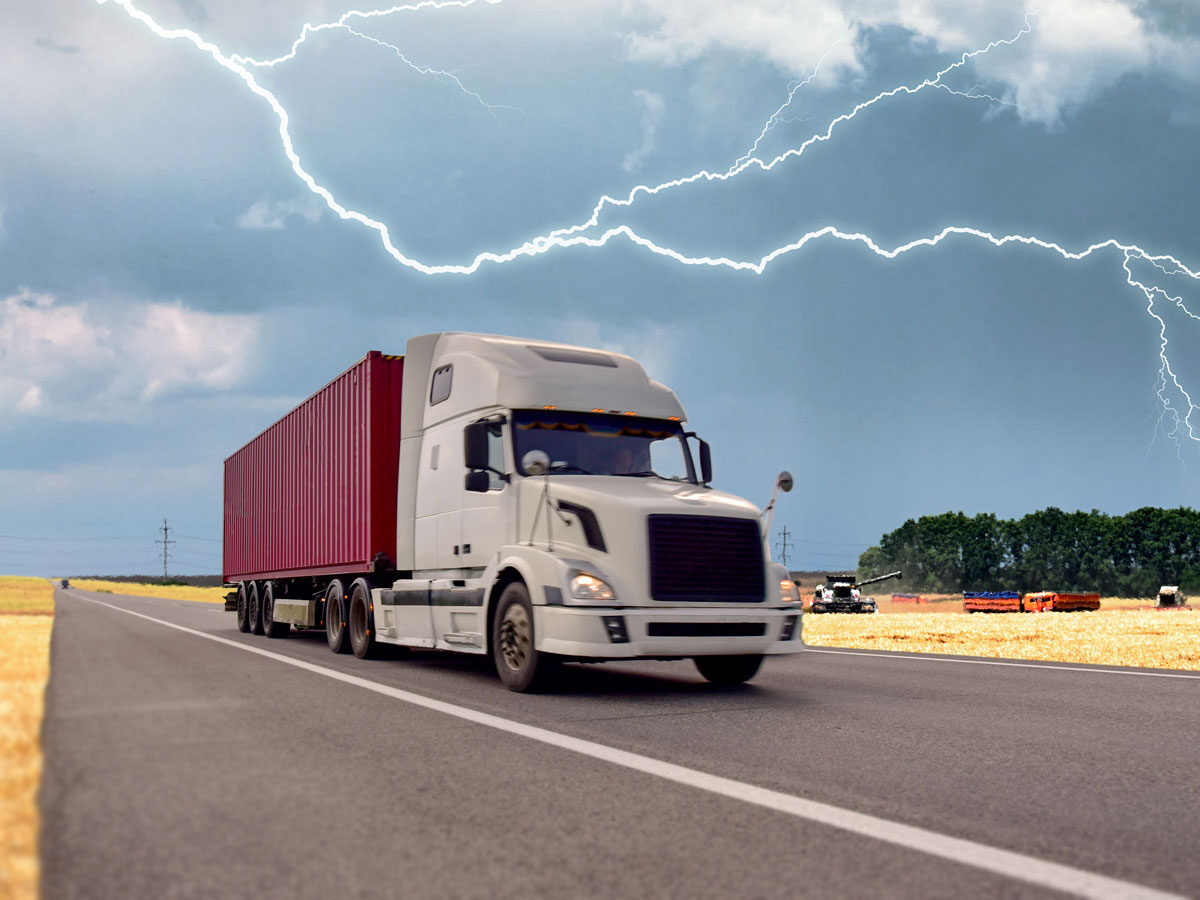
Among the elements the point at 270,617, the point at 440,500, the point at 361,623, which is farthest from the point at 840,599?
the point at 440,500

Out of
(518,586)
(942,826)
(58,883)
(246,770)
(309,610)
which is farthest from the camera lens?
Answer: (309,610)

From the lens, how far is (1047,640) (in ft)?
61.8

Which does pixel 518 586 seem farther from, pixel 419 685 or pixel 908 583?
pixel 908 583

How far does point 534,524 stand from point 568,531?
0.49 metres

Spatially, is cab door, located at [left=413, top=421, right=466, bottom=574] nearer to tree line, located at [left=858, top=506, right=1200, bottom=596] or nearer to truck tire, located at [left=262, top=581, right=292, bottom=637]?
truck tire, located at [left=262, top=581, right=292, bottom=637]

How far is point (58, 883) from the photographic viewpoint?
12.2ft

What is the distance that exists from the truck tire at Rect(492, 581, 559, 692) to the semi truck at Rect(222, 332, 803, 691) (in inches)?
0.8

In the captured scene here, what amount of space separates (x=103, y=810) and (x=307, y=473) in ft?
43.7

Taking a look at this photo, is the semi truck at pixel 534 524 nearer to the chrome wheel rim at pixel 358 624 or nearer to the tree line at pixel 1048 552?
the chrome wheel rim at pixel 358 624

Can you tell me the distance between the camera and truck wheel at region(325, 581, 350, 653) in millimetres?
15398

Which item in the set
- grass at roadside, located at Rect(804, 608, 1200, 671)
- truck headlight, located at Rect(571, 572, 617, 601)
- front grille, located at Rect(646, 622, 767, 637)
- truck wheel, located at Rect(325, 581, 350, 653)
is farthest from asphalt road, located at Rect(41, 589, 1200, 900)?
grass at roadside, located at Rect(804, 608, 1200, 671)

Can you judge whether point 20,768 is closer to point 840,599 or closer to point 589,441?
point 589,441

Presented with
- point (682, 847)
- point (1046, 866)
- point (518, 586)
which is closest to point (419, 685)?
point (518, 586)

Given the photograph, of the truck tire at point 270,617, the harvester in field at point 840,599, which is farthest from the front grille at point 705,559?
the harvester in field at point 840,599
